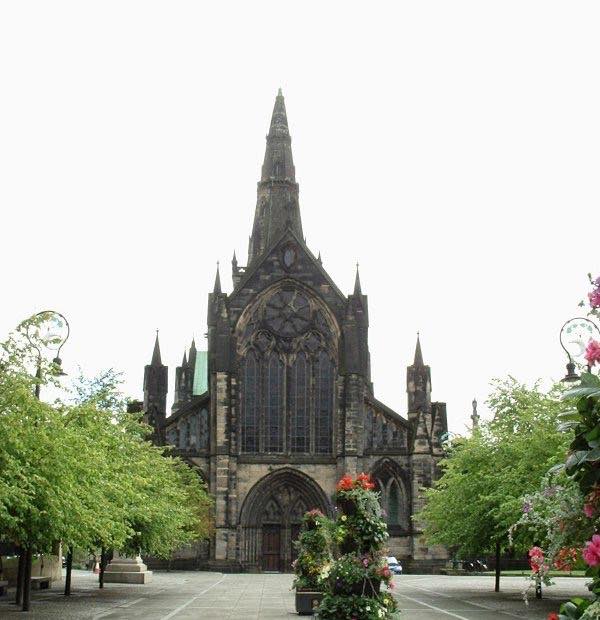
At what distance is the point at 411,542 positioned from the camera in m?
54.3

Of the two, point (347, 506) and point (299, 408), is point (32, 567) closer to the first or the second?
point (299, 408)

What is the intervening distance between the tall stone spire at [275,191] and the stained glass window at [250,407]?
533 inches

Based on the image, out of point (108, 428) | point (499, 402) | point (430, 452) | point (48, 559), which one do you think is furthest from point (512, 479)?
point (430, 452)

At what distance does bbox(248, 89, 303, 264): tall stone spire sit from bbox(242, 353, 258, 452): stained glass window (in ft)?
44.4

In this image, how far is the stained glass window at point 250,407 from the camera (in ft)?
181

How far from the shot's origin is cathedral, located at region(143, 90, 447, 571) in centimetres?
5428

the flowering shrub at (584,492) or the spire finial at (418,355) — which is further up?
the spire finial at (418,355)

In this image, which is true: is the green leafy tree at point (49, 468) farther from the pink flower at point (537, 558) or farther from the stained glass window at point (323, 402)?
the stained glass window at point (323, 402)

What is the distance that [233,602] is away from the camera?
91.8ft

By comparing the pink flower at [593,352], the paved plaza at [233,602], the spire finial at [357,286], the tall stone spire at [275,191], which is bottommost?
the paved plaza at [233,602]

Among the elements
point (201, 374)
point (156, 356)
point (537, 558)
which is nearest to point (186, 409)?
point (156, 356)

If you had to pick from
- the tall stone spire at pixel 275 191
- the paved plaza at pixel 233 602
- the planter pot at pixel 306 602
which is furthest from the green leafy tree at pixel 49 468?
the tall stone spire at pixel 275 191

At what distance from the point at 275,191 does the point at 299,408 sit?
66.1 ft

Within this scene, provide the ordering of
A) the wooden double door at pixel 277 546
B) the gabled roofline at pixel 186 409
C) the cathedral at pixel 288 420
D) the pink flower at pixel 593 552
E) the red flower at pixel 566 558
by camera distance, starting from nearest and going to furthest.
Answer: the pink flower at pixel 593 552 → the red flower at pixel 566 558 → the cathedral at pixel 288 420 → the wooden double door at pixel 277 546 → the gabled roofline at pixel 186 409
